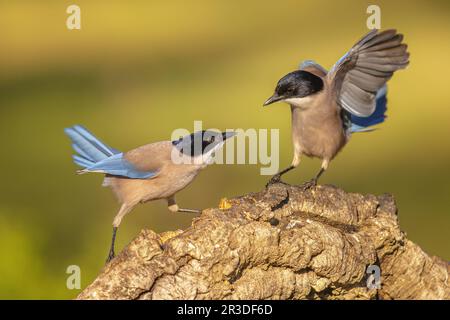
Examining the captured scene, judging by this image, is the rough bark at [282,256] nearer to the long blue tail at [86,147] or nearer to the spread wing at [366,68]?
the spread wing at [366,68]

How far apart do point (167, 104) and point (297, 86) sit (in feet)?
20.7

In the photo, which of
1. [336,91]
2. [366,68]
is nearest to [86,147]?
[336,91]

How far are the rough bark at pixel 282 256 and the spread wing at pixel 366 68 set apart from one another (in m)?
0.90

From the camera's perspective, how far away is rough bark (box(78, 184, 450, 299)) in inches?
158

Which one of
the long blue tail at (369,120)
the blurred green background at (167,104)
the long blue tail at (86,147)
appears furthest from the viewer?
the blurred green background at (167,104)

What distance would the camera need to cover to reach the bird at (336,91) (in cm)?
529

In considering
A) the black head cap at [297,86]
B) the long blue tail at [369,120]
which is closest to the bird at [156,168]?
the black head cap at [297,86]

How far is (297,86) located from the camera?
548 centimetres

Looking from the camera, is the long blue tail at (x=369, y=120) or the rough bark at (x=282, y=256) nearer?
the rough bark at (x=282, y=256)

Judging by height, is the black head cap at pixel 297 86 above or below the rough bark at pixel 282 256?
above

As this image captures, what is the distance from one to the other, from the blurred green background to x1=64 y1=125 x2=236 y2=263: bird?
1.31 metres

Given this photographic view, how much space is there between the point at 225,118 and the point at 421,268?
6.39 metres

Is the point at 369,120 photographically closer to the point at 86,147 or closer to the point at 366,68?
the point at 366,68

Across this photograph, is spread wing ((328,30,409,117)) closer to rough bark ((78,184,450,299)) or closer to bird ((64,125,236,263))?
bird ((64,125,236,263))
